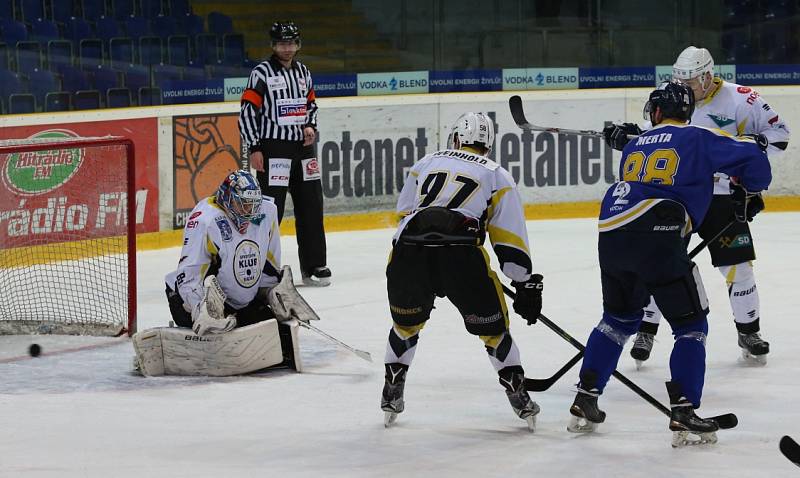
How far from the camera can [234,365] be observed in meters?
4.79

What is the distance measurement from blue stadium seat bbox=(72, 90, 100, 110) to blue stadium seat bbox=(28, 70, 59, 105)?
0.13 metres

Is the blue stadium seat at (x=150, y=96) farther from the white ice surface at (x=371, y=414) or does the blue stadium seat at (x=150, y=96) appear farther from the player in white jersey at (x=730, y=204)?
the player in white jersey at (x=730, y=204)

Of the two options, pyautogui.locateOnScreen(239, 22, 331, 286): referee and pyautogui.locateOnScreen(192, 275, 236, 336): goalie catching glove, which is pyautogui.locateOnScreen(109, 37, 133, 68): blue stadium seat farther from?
pyautogui.locateOnScreen(192, 275, 236, 336): goalie catching glove

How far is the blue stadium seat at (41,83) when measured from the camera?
781 centimetres

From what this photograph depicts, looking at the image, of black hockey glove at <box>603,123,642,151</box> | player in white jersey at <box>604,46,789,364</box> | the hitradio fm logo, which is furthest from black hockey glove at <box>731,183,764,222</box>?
the hitradio fm logo

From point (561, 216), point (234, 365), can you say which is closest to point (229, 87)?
point (561, 216)

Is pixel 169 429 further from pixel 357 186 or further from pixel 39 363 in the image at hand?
pixel 357 186

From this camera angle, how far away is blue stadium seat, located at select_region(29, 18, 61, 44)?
26.5 ft

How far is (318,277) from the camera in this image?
6965 mm

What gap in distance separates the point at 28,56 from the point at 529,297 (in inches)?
195

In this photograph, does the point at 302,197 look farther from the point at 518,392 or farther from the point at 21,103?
the point at 518,392

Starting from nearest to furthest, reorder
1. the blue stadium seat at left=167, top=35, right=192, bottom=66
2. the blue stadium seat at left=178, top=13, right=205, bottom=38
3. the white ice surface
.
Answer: the white ice surface, the blue stadium seat at left=167, top=35, right=192, bottom=66, the blue stadium seat at left=178, top=13, right=205, bottom=38

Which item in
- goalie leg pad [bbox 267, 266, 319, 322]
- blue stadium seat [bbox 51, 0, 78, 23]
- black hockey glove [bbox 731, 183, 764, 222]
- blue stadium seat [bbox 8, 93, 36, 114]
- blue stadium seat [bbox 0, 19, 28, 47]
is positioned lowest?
goalie leg pad [bbox 267, 266, 319, 322]

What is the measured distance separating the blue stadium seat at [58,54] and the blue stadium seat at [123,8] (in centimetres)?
47
